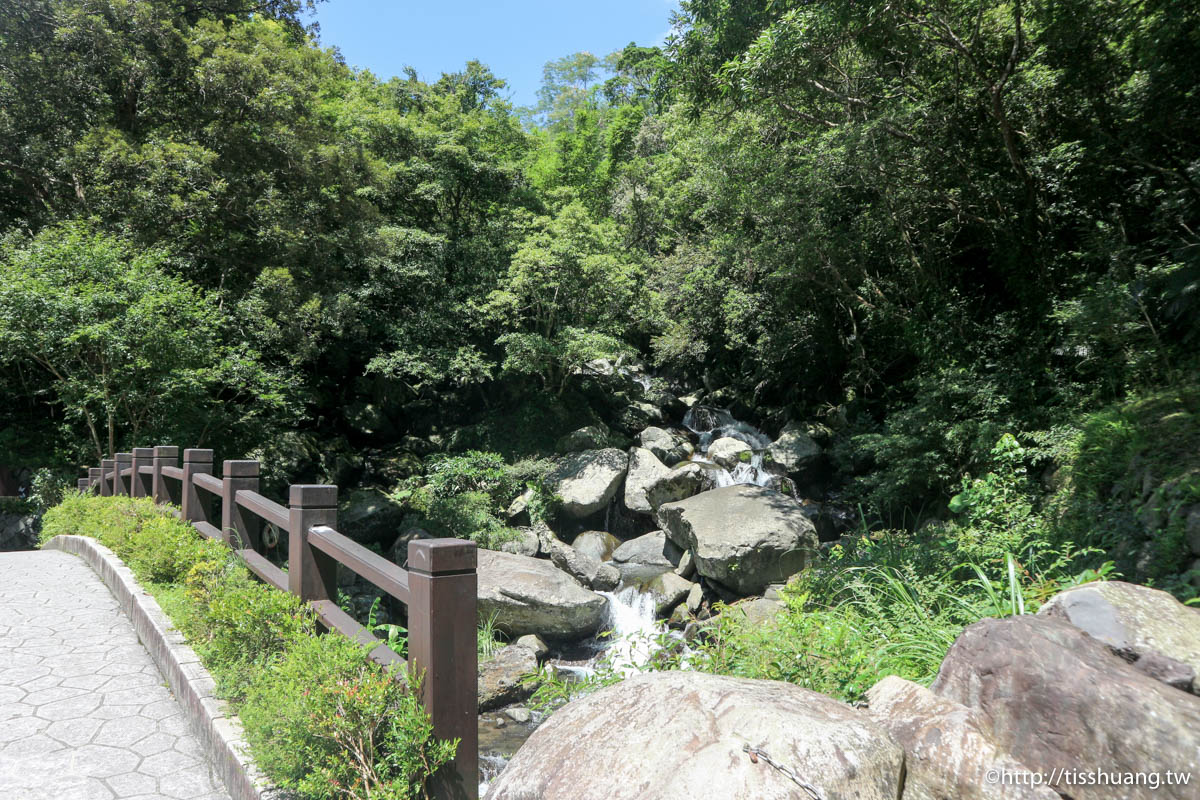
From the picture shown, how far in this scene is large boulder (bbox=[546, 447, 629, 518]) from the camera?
15617mm

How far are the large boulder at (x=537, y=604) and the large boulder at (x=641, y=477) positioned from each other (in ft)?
13.2

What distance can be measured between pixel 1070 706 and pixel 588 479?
13412mm

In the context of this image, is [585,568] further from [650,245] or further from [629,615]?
[650,245]

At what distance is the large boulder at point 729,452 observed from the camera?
16.5 metres

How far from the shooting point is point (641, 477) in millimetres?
15758

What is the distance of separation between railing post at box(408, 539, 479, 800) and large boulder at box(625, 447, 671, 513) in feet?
40.9

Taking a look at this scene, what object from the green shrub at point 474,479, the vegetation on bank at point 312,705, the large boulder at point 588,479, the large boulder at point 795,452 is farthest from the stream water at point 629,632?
the green shrub at point 474,479

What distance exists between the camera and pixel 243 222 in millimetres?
15461

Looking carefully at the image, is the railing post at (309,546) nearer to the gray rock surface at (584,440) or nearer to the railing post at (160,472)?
the railing post at (160,472)

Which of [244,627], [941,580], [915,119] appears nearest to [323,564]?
[244,627]

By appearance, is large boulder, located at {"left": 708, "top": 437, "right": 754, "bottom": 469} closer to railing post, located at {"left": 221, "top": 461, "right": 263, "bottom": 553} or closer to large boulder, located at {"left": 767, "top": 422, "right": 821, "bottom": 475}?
large boulder, located at {"left": 767, "top": 422, "right": 821, "bottom": 475}

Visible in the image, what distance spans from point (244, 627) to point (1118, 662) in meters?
4.16

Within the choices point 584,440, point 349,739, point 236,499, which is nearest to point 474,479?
point 584,440

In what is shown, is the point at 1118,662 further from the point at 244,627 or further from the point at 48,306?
the point at 48,306
